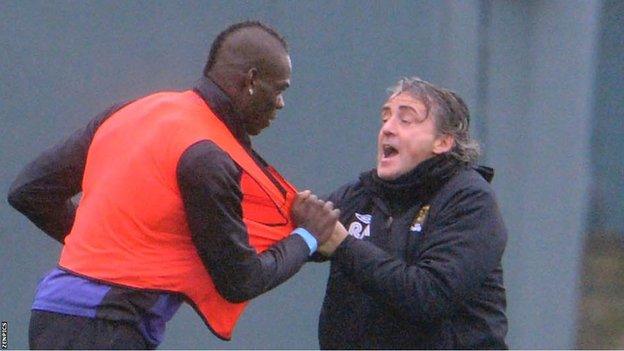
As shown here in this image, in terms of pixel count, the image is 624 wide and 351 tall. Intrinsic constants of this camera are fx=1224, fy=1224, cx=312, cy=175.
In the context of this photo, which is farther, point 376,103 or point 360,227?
point 376,103

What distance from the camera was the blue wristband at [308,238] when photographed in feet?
10.5

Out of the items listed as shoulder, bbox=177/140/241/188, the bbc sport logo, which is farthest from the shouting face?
the bbc sport logo

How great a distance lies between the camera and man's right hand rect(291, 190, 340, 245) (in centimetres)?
325

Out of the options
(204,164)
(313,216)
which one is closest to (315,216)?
(313,216)

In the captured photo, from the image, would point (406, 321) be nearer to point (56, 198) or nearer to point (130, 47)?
point (56, 198)

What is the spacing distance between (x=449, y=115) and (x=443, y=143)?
0.29ft

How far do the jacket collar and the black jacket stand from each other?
42cm

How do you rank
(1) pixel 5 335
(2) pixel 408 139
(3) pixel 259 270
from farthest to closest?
(1) pixel 5 335, (2) pixel 408 139, (3) pixel 259 270

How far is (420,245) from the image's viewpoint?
3.30 meters

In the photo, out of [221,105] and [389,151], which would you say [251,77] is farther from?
[389,151]

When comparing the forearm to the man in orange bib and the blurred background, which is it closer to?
the man in orange bib

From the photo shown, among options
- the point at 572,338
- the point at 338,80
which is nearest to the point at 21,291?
the point at 338,80

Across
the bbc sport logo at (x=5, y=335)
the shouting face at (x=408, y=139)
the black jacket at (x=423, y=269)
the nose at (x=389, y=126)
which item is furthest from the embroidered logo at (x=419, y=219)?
the bbc sport logo at (x=5, y=335)

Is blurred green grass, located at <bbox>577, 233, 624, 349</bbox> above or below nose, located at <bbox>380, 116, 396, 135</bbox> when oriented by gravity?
below
